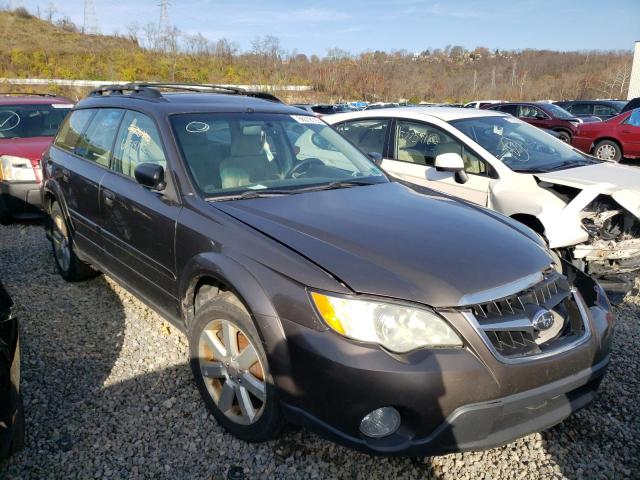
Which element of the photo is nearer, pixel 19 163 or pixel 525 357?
pixel 525 357

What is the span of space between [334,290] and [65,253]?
11.6 feet

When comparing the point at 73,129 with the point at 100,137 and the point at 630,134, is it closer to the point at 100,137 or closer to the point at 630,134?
the point at 100,137

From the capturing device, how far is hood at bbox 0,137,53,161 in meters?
6.26

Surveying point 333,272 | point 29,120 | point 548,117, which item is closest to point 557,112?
point 548,117

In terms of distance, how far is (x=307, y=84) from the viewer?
5409cm

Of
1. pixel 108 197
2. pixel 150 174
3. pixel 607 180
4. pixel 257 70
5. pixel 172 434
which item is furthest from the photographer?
pixel 257 70

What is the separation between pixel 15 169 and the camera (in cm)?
623

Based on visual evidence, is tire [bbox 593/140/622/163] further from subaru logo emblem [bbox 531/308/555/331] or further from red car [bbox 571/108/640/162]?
subaru logo emblem [bbox 531/308/555/331]

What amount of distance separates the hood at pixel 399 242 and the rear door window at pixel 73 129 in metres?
2.34

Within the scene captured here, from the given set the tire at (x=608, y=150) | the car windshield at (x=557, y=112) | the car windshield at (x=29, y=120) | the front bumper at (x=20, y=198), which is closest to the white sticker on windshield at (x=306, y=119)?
the front bumper at (x=20, y=198)

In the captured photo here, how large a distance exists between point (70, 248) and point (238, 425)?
2.80 m

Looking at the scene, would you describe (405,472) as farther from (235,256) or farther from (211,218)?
(211,218)

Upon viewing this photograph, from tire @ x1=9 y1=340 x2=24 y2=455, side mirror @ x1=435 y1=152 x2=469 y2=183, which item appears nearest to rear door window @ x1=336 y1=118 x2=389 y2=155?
side mirror @ x1=435 y1=152 x2=469 y2=183

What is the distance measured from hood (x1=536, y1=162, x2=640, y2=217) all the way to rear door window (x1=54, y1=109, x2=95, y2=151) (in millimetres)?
4000
